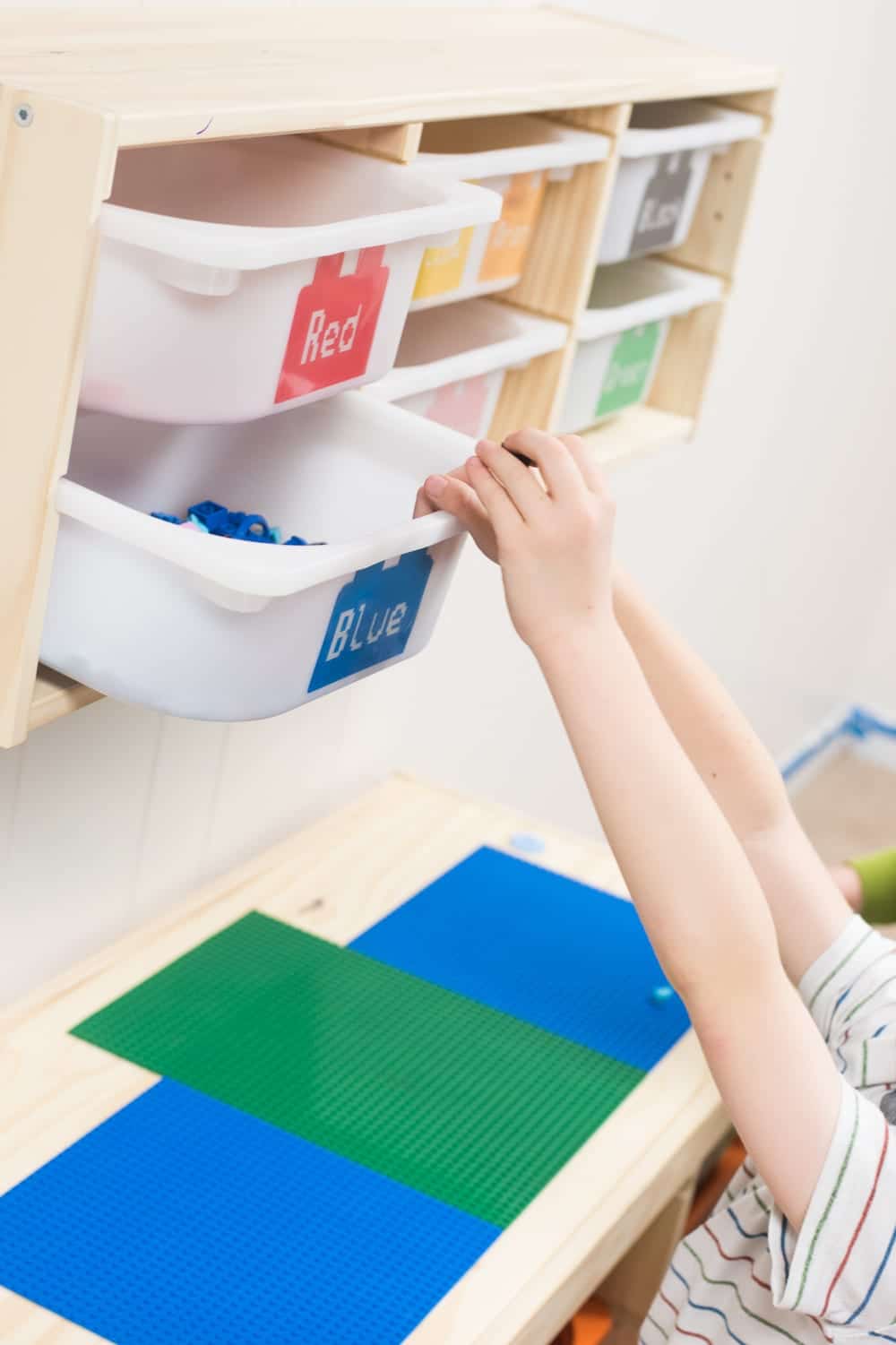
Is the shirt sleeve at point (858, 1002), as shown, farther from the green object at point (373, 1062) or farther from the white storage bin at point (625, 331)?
the white storage bin at point (625, 331)

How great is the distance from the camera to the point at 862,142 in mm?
2355

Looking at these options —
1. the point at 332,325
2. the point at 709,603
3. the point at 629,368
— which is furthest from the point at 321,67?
the point at 709,603

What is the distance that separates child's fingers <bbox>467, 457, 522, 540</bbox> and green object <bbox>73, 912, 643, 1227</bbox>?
1.46 ft

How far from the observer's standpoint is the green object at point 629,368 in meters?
1.46

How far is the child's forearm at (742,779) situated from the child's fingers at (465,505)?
17 centimetres

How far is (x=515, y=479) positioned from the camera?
2.91 ft

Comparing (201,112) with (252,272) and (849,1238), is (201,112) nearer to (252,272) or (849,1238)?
(252,272)

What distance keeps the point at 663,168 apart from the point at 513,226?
0.24 meters

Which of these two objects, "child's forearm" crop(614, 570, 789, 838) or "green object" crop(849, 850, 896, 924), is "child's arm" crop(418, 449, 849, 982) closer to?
"child's forearm" crop(614, 570, 789, 838)

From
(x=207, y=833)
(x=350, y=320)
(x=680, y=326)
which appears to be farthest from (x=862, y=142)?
(x=350, y=320)

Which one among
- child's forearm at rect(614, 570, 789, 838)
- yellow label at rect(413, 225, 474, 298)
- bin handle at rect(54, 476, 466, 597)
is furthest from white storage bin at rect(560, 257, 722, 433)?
bin handle at rect(54, 476, 466, 597)

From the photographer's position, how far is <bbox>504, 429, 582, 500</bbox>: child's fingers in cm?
87

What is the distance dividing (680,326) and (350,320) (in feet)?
2.40

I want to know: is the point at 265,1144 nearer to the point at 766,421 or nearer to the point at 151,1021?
the point at 151,1021
